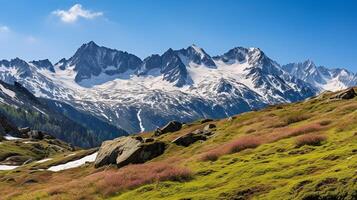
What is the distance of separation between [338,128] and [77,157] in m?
93.7

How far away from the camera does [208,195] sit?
29.8 meters

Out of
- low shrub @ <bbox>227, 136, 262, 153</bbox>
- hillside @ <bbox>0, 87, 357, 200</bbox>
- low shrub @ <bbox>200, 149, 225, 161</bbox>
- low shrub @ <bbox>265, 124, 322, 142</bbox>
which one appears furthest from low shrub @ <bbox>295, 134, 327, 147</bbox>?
low shrub @ <bbox>200, 149, 225, 161</bbox>

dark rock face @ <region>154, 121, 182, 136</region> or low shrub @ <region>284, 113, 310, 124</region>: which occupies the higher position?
dark rock face @ <region>154, 121, 182, 136</region>

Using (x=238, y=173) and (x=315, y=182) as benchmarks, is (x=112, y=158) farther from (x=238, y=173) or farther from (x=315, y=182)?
(x=315, y=182)

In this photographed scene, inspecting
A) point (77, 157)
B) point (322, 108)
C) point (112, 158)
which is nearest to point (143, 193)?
point (112, 158)

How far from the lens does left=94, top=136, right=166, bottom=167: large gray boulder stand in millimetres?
65188

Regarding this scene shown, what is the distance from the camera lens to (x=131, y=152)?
65312 millimetres

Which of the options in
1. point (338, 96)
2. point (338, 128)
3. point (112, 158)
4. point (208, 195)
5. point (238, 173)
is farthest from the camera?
A: point (338, 96)

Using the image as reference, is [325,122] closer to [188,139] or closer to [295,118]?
[295,118]

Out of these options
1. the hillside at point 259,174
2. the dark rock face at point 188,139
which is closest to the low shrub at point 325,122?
the hillside at point 259,174

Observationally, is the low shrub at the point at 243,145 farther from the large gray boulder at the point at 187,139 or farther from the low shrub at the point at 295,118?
the large gray boulder at the point at 187,139

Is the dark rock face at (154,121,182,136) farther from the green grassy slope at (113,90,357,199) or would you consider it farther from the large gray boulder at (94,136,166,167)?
the green grassy slope at (113,90,357,199)

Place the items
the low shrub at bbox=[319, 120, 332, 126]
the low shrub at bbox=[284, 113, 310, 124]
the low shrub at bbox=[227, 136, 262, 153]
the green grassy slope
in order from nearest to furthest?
the green grassy slope → the low shrub at bbox=[227, 136, 262, 153] → the low shrub at bbox=[319, 120, 332, 126] → the low shrub at bbox=[284, 113, 310, 124]

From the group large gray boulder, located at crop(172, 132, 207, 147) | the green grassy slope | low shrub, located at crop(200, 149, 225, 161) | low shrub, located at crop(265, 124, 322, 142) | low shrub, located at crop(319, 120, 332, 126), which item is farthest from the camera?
large gray boulder, located at crop(172, 132, 207, 147)
